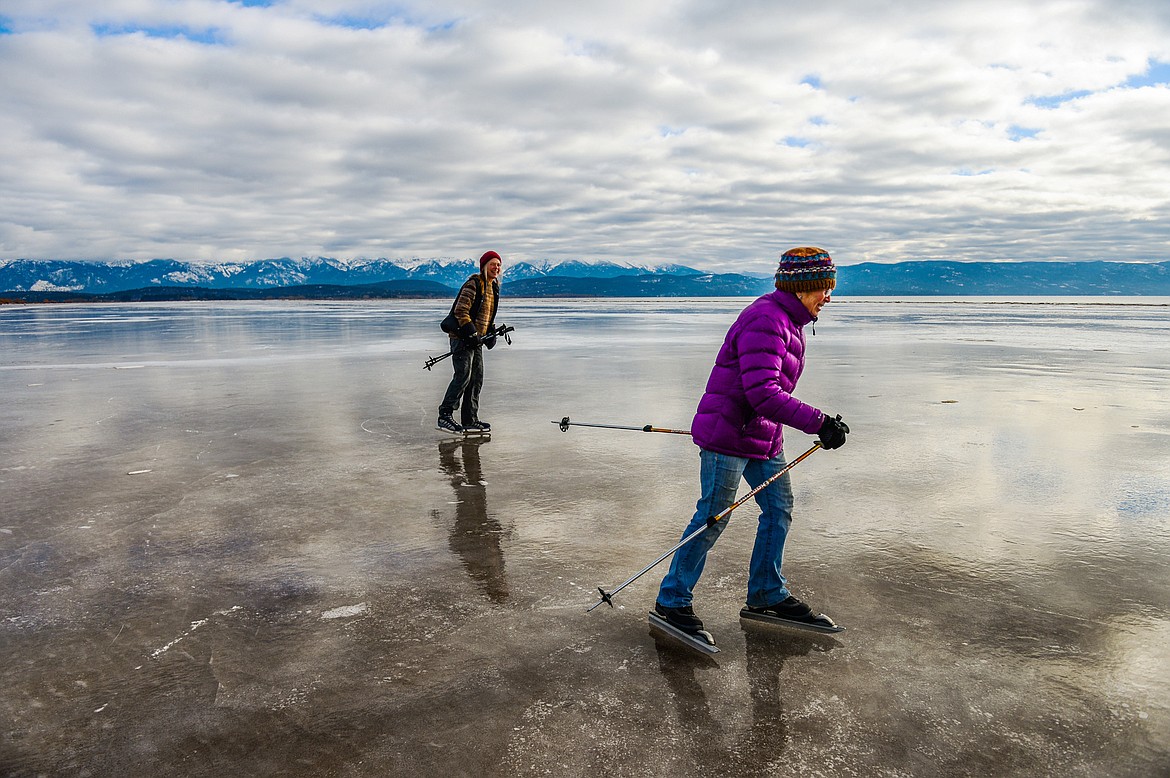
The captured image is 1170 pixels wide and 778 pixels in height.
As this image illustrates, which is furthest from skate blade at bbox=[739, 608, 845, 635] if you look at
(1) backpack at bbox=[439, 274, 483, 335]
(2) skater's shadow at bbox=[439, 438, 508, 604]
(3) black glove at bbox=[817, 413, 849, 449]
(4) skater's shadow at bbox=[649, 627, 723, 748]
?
(1) backpack at bbox=[439, 274, 483, 335]

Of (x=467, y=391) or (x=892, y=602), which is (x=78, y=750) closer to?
(x=892, y=602)

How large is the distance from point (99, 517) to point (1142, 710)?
675 cm

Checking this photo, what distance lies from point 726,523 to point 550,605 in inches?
44.5

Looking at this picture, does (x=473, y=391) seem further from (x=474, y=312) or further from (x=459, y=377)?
(x=474, y=312)

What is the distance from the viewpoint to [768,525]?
14.1 feet

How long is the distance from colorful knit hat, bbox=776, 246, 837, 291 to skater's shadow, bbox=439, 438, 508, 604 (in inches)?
95.2

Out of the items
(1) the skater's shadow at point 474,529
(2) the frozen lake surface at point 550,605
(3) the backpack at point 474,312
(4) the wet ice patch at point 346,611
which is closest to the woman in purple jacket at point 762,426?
(2) the frozen lake surface at point 550,605

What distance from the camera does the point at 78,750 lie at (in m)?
3.05

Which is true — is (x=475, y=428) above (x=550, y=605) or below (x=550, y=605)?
above

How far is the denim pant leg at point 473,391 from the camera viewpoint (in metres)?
9.72

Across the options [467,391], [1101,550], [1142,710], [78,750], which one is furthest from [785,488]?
[467,391]

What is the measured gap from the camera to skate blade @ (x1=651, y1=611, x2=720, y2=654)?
3.90 metres

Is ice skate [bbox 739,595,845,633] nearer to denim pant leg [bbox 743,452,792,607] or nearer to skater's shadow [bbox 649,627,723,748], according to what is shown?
denim pant leg [bbox 743,452,792,607]

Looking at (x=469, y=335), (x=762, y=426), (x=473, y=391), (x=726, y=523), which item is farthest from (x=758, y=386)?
(x=473, y=391)
